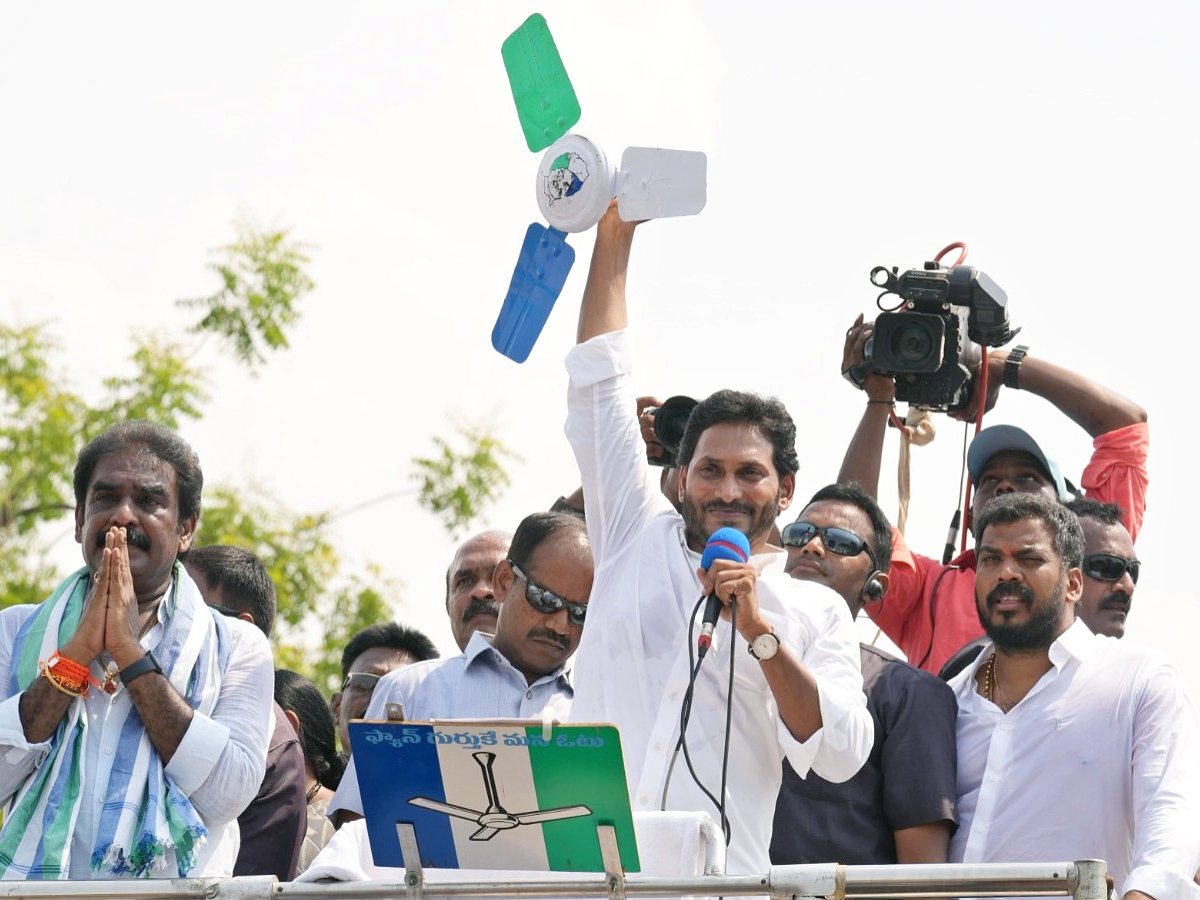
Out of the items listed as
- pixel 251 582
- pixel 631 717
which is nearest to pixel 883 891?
pixel 631 717

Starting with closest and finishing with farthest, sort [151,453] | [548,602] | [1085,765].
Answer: [151,453], [1085,765], [548,602]

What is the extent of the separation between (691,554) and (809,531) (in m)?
1.37

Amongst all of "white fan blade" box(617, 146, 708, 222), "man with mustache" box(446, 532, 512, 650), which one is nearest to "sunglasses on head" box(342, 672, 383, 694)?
"man with mustache" box(446, 532, 512, 650)

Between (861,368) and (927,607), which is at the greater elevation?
(861,368)

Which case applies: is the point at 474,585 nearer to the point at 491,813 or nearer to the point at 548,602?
the point at 548,602

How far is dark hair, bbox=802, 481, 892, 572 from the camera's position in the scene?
Answer: 674cm

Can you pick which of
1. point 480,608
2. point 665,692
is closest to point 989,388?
point 480,608

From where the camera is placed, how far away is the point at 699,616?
5.18 metres

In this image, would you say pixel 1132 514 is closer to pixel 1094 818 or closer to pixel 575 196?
pixel 1094 818

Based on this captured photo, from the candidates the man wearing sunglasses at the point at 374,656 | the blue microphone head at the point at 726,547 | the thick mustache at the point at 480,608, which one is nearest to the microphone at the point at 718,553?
the blue microphone head at the point at 726,547

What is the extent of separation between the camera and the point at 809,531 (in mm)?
6660

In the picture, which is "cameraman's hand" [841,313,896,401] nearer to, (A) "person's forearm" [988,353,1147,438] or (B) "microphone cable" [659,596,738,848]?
(A) "person's forearm" [988,353,1147,438]

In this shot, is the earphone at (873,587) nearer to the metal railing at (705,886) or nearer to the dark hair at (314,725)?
the dark hair at (314,725)

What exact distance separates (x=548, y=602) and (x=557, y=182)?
144 cm
